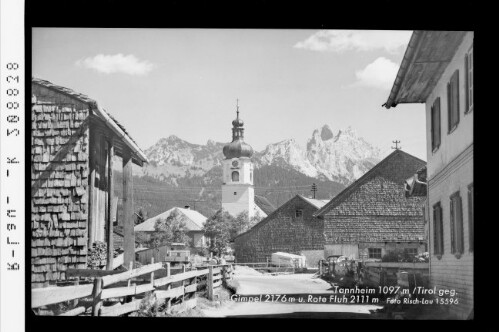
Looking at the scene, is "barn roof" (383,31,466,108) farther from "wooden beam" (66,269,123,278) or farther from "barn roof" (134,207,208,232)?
"wooden beam" (66,269,123,278)

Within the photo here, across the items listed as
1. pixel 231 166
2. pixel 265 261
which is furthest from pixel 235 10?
pixel 265 261

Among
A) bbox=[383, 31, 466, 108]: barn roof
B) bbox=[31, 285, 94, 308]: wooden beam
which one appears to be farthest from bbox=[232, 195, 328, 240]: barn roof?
bbox=[31, 285, 94, 308]: wooden beam

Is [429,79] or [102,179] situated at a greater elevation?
[429,79]

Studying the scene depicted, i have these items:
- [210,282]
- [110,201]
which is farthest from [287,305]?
[110,201]

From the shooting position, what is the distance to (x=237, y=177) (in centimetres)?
1345

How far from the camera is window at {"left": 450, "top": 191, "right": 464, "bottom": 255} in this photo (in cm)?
1267

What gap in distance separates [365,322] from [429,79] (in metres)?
3.15

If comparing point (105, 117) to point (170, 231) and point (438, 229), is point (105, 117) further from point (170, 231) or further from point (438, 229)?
point (438, 229)

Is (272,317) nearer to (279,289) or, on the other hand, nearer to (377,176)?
(279,289)

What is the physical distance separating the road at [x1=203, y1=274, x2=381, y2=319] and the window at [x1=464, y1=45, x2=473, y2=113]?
8.62 feet

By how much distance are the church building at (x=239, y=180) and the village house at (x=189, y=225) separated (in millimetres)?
384

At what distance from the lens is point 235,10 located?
12.3 meters
